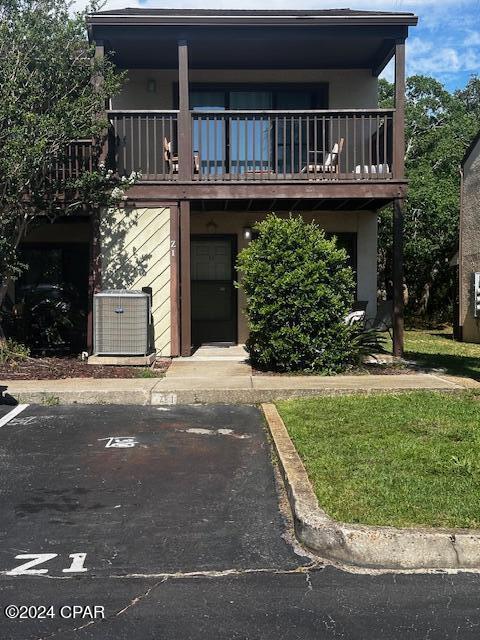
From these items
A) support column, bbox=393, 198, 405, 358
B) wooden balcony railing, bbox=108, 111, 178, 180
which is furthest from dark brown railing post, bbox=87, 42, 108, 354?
support column, bbox=393, 198, 405, 358

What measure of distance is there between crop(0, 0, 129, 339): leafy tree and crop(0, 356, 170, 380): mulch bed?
136 cm

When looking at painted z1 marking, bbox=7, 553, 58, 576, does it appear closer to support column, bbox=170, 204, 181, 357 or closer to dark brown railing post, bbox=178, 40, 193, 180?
support column, bbox=170, 204, 181, 357

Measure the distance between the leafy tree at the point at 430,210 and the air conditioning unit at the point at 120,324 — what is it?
1301 cm

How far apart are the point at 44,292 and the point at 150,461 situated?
7936 millimetres

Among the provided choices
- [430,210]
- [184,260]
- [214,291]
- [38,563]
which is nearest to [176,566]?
[38,563]

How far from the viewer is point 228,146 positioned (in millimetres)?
11781

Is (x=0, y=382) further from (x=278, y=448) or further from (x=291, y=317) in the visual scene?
(x=278, y=448)

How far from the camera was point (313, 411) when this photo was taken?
6977 mm

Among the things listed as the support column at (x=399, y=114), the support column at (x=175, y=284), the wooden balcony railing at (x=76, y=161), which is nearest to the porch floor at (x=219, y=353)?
the support column at (x=175, y=284)

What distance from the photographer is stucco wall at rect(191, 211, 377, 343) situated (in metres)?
12.9

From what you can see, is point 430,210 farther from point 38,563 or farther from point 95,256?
point 38,563

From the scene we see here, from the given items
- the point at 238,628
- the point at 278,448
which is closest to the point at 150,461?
the point at 278,448

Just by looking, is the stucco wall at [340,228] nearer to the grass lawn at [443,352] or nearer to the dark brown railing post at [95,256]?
the grass lawn at [443,352]

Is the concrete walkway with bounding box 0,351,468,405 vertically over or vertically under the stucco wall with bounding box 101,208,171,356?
under
